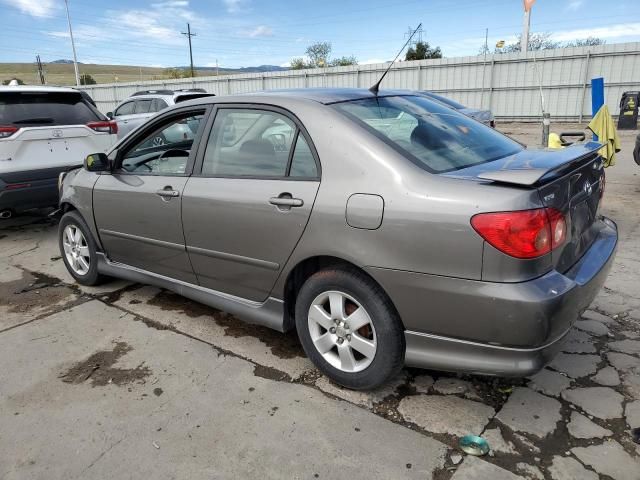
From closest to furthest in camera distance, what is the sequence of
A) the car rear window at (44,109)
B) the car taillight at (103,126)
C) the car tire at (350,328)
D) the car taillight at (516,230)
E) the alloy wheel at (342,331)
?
the car taillight at (516,230), the car tire at (350,328), the alloy wheel at (342,331), the car rear window at (44,109), the car taillight at (103,126)

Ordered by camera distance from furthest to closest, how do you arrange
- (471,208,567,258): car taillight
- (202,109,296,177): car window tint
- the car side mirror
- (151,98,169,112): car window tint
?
(151,98,169,112): car window tint
the car side mirror
(202,109,296,177): car window tint
(471,208,567,258): car taillight

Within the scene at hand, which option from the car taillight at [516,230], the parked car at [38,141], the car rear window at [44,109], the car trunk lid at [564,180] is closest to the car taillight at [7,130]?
the parked car at [38,141]

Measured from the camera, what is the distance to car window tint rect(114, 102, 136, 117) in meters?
12.6

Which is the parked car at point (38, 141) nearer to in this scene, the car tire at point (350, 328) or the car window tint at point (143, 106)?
the car tire at point (350, 328)

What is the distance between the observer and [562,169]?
237 centimetres

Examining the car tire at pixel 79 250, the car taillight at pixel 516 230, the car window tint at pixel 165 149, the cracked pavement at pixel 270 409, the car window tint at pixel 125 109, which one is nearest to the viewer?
the car taillight at pixel 516 230

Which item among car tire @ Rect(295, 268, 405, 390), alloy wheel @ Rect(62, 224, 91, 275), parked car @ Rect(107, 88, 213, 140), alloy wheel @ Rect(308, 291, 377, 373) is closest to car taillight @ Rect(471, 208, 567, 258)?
car tire @ Rect(295, 268, 405, 390)

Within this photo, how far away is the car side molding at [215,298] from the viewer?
3008 millimetres

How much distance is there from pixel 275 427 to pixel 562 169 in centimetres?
187

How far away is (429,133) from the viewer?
112 inches

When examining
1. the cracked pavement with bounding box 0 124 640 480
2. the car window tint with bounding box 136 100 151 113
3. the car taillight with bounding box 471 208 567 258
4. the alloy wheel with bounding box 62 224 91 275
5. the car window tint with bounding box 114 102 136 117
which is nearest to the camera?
the car taillight with bounding box 471 208 567 258

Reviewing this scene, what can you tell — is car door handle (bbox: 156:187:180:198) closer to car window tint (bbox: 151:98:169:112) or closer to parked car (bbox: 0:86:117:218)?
parked car (bbox: 0:86:117:218)

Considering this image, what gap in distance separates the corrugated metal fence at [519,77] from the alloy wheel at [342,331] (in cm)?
1559

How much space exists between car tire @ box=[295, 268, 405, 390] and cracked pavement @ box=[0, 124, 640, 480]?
0.16 meters
